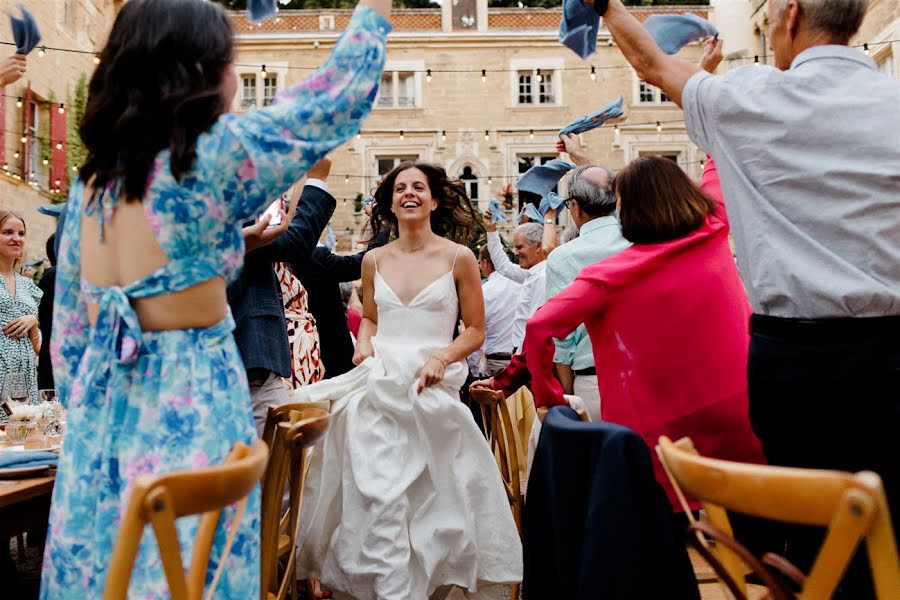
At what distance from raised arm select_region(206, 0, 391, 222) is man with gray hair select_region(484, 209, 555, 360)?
381 cm

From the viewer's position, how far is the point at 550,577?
1.98 metres

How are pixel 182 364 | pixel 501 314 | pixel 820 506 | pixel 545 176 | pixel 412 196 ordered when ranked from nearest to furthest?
pixel 820 506
pixel 182 364
pixel 412 196
pixel 545 176
pixel 501 314

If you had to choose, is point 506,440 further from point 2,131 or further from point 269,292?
point 2,131

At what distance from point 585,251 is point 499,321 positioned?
2.57m

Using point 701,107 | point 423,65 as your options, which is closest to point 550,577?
point 701,107

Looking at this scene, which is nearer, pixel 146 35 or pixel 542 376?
pixel 146 35

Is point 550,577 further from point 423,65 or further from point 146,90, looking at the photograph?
point 423,65

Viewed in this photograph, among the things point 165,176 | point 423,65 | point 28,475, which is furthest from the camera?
point 423,65

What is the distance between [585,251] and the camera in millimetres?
3562

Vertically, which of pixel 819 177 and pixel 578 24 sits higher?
pixel 578 24

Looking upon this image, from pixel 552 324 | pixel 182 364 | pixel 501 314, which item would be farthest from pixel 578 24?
pixel 501 314

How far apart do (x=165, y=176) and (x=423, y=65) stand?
23097 millimetres

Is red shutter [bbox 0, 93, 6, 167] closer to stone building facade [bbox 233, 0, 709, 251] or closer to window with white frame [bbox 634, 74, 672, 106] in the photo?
stone building facade [bbox 233, 0, 709, 251]

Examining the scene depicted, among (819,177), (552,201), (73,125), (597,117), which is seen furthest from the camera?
(73,125)
